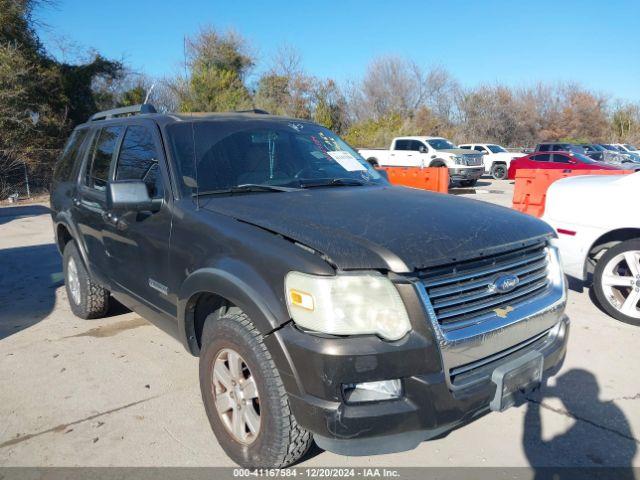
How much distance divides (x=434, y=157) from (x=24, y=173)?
1485 cm

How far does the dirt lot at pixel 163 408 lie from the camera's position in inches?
113

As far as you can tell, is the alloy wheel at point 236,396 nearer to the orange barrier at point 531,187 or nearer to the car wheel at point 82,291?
the car wheel at point 82,291

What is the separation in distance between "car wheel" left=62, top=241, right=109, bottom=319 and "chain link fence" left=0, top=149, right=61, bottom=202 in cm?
1342

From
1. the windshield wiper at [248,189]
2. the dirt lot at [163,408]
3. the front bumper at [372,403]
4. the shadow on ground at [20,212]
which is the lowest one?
the shadow on ground at [20,212]

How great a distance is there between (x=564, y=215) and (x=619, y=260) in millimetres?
→ 700

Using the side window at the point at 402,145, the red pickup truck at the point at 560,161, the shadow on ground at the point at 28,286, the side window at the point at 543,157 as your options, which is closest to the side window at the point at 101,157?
the shadow on ground at the point at 28,286

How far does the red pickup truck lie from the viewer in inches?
773

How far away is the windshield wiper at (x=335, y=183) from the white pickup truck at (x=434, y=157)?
1629 centimetres

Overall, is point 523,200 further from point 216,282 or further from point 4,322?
point 4,322

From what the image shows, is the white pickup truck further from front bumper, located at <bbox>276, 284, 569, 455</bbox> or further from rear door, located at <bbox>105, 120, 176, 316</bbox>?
front bumper, located at <bbox>276, 284, 569, 455</bbox>

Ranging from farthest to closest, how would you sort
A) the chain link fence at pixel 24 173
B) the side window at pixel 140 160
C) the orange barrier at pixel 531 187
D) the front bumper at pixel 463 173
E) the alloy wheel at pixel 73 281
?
the front bumper at pixel 463 173
the chain link fence at pixel 24 173
the orange barrier at pixel 531 187
the alloy wheel at pixel 73 281
the side window at pixel 140 160

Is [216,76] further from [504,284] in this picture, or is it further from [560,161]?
[504,284]

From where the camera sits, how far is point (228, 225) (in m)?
2.74

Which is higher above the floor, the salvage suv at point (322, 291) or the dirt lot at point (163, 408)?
the salvage suv at point (322, 291)
